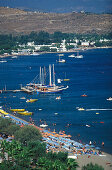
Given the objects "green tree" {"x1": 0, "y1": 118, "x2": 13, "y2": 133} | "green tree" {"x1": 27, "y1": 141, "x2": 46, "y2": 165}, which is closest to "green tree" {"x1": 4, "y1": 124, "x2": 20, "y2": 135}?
"green tree" {"x1": 0, "y1": 118, "x2": 13, "y2": 133}

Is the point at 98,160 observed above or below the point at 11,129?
below

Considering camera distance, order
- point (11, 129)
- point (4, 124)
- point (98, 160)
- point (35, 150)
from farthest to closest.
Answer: point (4, 124), point (11, 129), point (98, 160), point (35, 150)

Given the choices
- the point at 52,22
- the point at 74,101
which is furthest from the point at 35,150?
the point at 52,22

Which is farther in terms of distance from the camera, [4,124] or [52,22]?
[52,22]

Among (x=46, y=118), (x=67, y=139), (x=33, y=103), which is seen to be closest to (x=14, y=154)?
(x=67, y=139)

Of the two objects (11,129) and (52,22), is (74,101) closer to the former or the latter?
(11,129)

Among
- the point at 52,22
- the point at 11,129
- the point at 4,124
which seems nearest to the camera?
the point at 11,129

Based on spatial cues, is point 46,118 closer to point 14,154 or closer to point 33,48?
point 14,154

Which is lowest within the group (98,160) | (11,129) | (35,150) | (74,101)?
(74,101)

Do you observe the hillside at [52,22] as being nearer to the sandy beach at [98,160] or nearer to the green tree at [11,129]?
the green tree at [11,129]
